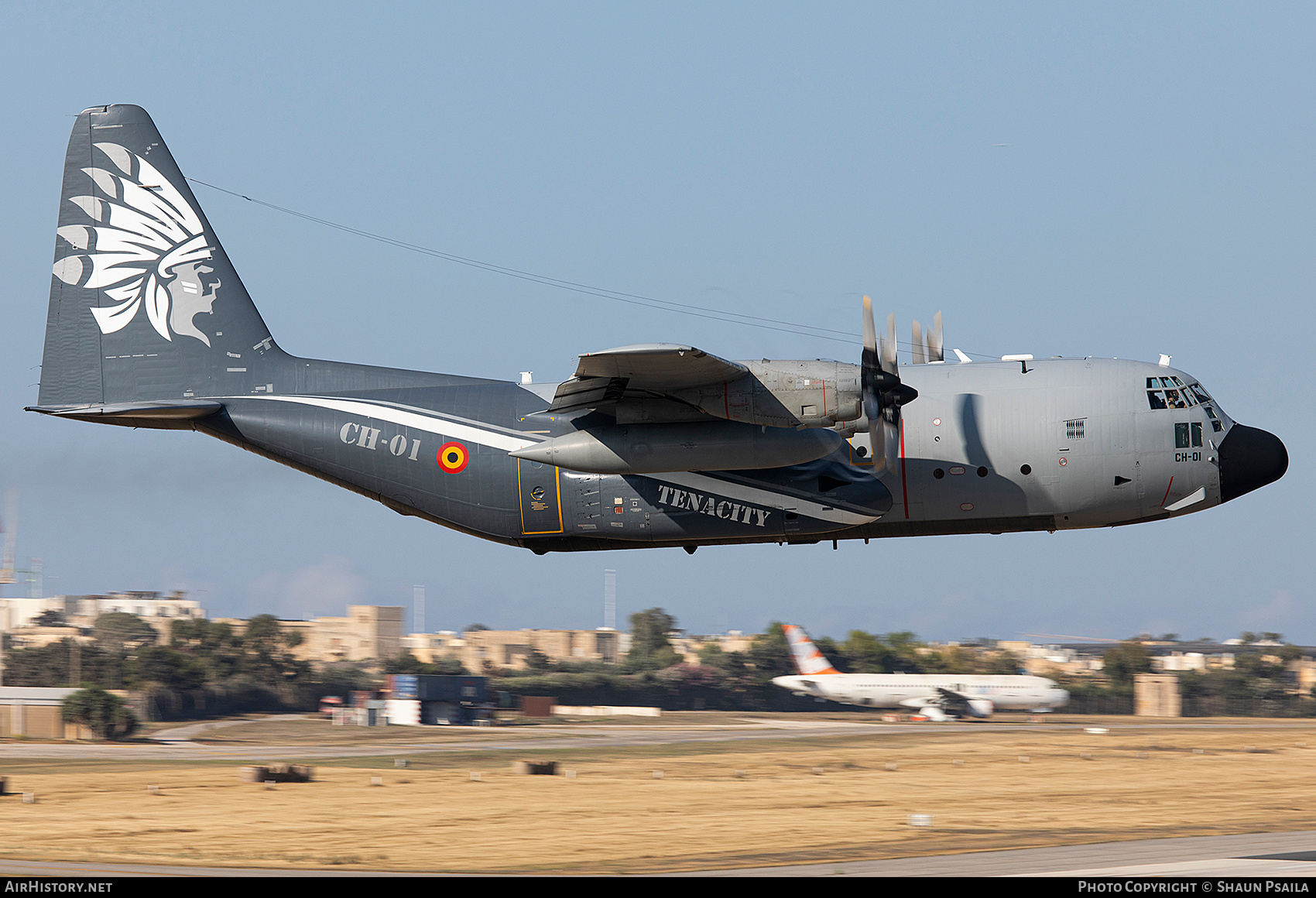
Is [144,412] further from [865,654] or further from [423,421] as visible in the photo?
[865,654]

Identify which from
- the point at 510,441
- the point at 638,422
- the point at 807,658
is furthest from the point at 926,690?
the point at 638,422

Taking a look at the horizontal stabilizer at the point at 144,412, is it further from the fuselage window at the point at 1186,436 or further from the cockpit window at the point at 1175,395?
the fuselage window at the point at 1186,436

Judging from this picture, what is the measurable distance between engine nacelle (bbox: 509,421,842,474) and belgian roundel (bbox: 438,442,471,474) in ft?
8.66

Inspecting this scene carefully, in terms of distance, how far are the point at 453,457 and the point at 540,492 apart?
1703 millimetres

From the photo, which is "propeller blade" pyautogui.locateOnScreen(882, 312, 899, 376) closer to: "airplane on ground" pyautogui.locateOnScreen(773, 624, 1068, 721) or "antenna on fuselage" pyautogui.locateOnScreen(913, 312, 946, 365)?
"antenna on fuselage" pyautogui.locateOnScreen(913, 312, 946, 365)

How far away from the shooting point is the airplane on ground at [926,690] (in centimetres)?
6550

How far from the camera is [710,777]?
1404 inches

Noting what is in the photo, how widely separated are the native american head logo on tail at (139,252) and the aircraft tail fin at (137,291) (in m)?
0.01

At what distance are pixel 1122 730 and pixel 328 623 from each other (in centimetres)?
6480

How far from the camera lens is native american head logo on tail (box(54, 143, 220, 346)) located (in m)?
23.1

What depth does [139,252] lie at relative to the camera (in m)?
23.2

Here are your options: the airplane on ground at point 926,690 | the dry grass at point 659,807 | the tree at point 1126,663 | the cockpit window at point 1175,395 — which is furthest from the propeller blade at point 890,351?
the tree at point 1126,663

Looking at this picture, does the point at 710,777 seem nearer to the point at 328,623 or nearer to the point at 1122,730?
the point at 1122,730
